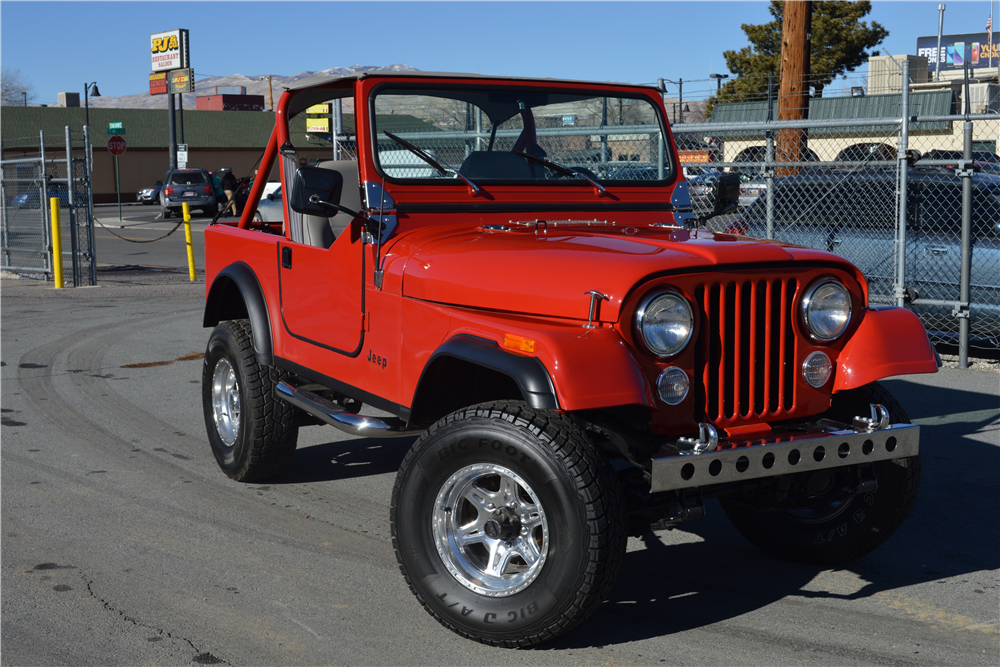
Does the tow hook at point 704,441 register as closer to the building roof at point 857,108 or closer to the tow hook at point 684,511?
the tow hook at point 684,511

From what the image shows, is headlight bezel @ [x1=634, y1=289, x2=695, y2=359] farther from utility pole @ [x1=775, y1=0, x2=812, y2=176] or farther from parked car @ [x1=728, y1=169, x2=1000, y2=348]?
utility pole @ [x1=775, y1=0, x2=812, y2=176]

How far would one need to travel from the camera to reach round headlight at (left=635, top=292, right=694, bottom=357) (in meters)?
3.39

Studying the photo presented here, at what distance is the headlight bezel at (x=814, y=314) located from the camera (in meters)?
3.70

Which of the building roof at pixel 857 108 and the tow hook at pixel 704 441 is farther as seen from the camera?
the building roof at pixel 857 108

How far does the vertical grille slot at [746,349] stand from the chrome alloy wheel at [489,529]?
0.75 meters

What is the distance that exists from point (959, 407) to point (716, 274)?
464cm

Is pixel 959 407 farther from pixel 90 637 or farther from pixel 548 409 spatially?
pixel 90 637

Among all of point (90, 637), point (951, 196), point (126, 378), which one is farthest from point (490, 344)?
point (951, 196)

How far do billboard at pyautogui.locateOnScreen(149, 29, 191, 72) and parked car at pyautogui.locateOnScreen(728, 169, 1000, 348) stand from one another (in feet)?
147

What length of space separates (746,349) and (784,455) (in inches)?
17.1

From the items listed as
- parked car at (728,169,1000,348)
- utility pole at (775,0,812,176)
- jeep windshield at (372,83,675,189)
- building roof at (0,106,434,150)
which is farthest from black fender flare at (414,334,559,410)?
building roof at (0,106,434,150)

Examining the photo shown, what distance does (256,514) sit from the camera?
5039mm

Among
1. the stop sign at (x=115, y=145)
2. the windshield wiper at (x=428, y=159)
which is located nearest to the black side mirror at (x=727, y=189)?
the windshield wiper at (x=428, y=159)

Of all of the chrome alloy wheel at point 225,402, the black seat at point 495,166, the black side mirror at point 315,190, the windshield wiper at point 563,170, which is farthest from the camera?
the chrome alloy wheel at point 225,402
